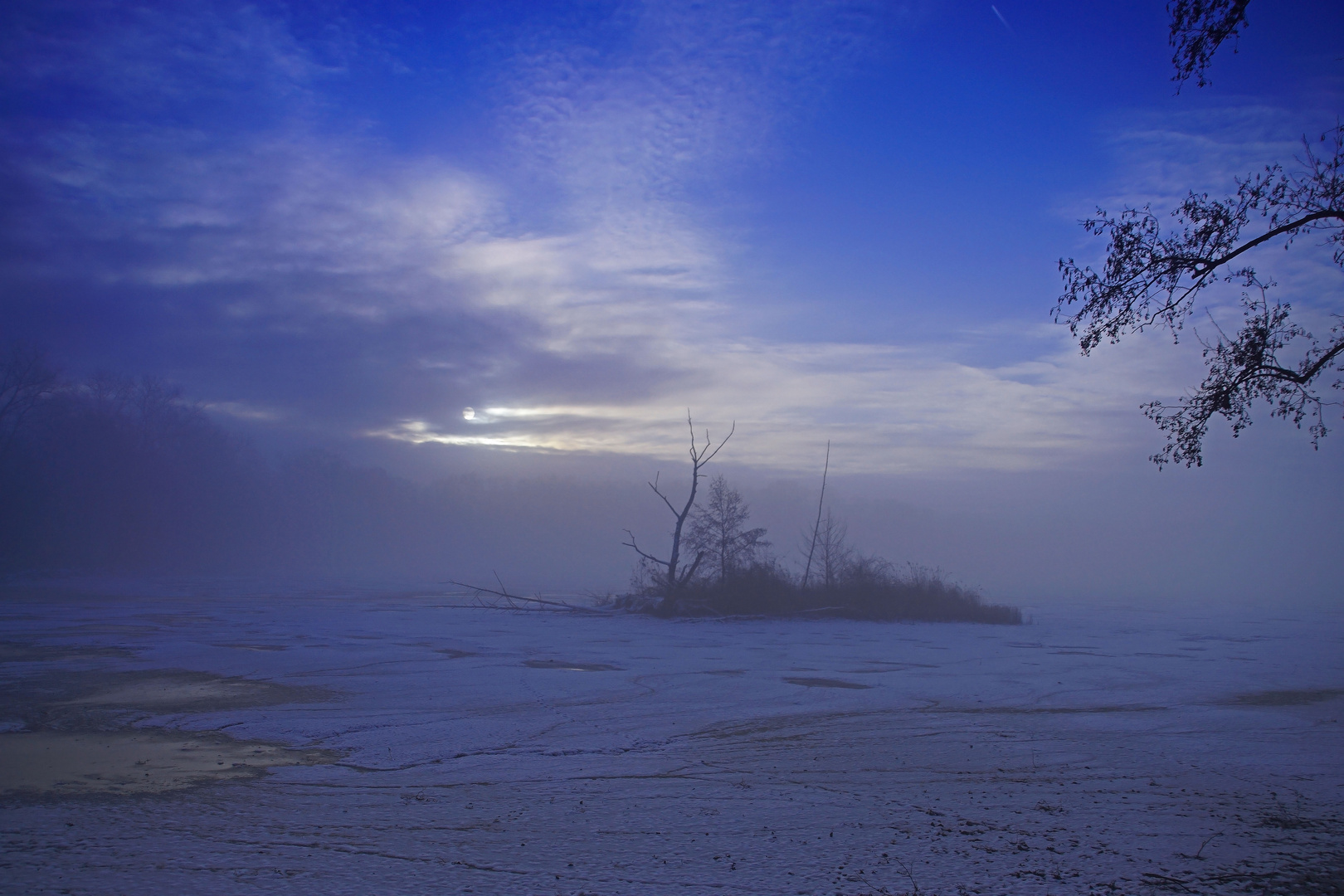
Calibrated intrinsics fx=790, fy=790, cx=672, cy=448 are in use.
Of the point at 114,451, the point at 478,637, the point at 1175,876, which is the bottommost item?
the point at 478,637

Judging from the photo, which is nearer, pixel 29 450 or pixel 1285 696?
pixel 1285 696

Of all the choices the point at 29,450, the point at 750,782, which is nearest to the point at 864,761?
the point at 750,782

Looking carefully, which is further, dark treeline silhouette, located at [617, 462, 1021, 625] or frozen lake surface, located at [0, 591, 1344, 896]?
dark treeline silhouette, located at [617, 462, 1021, 625]

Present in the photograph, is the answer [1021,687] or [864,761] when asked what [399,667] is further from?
[1021,687]

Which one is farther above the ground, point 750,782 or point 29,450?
point 29,450

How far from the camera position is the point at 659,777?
6.54 metres

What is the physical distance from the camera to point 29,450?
168 ft

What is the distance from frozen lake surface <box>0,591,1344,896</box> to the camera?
4461 mm

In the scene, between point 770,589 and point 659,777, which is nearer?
point 659,777

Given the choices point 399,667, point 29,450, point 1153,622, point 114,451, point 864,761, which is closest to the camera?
point 864,761

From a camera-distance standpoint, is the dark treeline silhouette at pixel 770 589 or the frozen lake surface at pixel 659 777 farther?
the dark treeline silhouette at pixel 770 589

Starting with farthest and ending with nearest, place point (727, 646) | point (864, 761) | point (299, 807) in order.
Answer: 1. point (727, 646)
2. point (864, 761)
3. point (299, 807)

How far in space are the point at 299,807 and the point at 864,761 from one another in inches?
185

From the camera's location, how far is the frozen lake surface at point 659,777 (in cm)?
446
